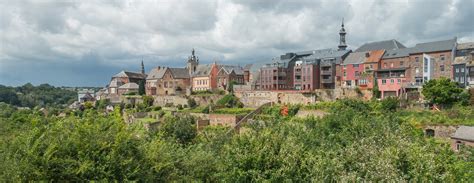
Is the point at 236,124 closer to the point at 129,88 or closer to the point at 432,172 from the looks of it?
the point at 432,172

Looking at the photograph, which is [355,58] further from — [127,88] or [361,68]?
[127,88]

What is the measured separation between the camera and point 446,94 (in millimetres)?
36938

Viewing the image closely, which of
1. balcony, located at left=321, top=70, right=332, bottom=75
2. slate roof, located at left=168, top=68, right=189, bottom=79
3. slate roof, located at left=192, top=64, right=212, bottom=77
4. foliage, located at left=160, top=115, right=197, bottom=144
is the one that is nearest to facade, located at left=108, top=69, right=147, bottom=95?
slate roof, located at left=168, top=68, right=189, bottom=79

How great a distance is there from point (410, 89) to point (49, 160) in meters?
44.0

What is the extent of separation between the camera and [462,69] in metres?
43.9

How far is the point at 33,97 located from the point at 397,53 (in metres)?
115

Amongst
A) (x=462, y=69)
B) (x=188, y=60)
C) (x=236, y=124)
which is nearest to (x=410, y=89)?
(x=462, y=69)

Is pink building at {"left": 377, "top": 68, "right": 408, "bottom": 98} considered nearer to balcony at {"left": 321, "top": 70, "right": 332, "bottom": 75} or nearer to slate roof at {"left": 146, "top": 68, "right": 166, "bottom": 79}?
balcony at {"left": 321, "top": 70, "right": 332, "bottom": 75}

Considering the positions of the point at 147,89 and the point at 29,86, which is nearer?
the point at 147,89

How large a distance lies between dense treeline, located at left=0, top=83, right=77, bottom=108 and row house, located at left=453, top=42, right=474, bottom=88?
10206cm

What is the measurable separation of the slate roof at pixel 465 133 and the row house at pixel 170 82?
56.9m

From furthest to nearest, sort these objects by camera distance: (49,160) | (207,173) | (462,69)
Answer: (462,69) < (207,173) < (49,160)

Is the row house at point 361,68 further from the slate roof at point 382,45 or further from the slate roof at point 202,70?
the slate roof at point 202,70

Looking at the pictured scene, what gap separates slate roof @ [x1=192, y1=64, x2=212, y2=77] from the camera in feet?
252
